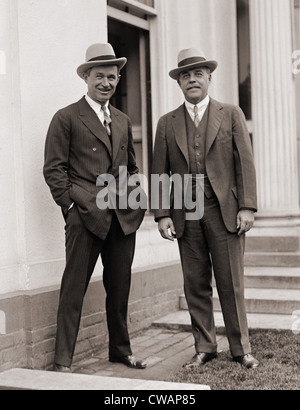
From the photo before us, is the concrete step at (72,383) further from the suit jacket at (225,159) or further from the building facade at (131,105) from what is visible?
the suit jacket at (225,159)

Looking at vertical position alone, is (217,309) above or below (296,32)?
below

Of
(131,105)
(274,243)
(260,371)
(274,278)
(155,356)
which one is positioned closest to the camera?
(260,371)

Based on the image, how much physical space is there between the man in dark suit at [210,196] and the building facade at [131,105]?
98 cm

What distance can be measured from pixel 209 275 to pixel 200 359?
64cm

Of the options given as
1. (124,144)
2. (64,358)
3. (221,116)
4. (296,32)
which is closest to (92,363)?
(64,358)

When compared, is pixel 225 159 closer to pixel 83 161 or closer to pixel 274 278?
pixel 83 161

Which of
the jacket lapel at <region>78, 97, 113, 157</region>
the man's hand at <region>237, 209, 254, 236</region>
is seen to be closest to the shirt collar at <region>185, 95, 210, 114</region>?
the jacket lapel at <region>78, 97, 113, 157</region>

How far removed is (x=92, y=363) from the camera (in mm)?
5207

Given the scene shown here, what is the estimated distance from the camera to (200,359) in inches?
195

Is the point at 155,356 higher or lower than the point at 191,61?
lower

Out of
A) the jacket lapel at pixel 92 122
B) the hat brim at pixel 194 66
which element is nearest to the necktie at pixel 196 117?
the hat brim at pixel 194 66

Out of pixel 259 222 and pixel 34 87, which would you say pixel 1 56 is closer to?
pixel 34 87

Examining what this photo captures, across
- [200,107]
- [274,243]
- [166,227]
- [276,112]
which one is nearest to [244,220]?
[166,227]

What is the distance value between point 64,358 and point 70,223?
973mm
